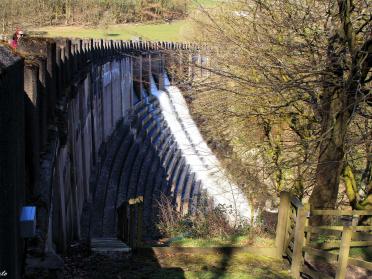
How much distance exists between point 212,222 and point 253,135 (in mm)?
5933

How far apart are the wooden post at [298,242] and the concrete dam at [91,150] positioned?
2210 millimetres

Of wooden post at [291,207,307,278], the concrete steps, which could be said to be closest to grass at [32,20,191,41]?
the concrete steps

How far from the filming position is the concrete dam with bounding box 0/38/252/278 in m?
3.89

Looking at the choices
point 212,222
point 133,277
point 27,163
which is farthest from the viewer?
point 212,222

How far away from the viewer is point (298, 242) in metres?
6.51

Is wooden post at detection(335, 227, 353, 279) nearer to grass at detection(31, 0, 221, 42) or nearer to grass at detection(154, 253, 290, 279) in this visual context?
grass at detection(154, 253, 290, 279)

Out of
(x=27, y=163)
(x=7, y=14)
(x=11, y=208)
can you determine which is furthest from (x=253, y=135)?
(x=7, y=14)

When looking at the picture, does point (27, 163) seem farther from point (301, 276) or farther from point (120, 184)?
point (120, 184)

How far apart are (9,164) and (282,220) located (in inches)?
185

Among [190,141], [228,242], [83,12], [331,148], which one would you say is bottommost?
[228,242]

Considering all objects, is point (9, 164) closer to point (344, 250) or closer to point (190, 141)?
point (344, 250)

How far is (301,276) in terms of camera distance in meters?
6.64

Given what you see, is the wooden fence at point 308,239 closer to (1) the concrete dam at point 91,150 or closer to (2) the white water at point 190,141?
(1) the concrete dam at point 91,150

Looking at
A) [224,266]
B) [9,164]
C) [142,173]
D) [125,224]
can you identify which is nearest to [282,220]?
[224,266]
